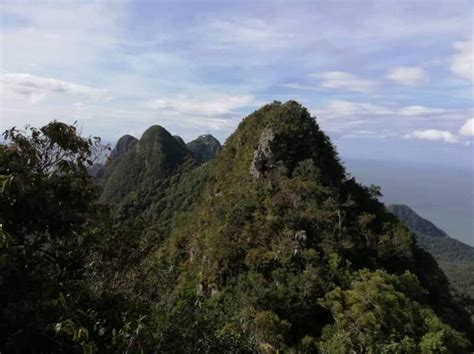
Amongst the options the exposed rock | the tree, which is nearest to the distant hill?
the tree

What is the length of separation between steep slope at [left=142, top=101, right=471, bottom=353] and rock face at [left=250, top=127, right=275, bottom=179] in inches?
3.0

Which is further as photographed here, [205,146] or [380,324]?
[205,146]

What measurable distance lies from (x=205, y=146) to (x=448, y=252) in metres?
72.5

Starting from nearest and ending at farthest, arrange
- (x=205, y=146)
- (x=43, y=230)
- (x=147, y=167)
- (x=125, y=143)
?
(x=43, y=230) → (x=147, y=167) → (x=125, y=143) → (x=205, y=146)

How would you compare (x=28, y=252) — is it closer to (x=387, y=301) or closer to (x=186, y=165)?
(x=387, y=301)

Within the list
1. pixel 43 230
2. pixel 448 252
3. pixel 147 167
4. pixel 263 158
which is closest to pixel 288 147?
pixel 263 158

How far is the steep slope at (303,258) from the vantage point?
54.5 feet

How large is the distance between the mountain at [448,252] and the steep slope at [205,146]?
35377 millimetres

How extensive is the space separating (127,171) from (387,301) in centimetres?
5457

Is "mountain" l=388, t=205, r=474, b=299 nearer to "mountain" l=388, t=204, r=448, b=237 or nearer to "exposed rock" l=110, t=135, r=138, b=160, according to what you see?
"mountain" l=388, t=204, r=448, b=237

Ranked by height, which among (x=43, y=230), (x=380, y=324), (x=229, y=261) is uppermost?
(x=43, y=230)

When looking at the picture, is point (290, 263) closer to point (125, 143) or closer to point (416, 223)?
point (125, 143)

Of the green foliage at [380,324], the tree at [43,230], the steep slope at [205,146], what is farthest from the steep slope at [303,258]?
the steep slope at [205,146]

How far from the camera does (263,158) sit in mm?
27844
